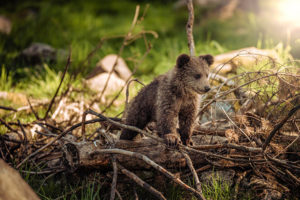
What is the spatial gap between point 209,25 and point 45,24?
214 inches

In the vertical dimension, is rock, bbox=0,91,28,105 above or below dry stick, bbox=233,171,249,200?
above

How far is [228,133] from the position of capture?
125 inches

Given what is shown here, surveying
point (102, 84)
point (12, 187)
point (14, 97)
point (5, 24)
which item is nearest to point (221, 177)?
point (12, 187)

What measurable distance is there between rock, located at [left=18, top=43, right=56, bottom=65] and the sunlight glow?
620 cm

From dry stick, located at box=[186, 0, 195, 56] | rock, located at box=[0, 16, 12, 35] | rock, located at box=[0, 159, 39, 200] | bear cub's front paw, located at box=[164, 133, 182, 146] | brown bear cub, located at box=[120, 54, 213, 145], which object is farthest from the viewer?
rock, located at box=[0, 16, 12, 35]

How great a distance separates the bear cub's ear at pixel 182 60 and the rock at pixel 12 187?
7.14 feet

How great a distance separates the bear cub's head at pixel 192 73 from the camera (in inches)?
135

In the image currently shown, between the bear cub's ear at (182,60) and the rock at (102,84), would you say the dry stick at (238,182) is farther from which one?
the rock at (102,84)

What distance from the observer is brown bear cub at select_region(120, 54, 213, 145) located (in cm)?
340

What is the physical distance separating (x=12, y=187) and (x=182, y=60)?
230cm

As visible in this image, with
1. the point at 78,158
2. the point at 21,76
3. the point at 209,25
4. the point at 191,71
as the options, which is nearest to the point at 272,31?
the point at 209,25

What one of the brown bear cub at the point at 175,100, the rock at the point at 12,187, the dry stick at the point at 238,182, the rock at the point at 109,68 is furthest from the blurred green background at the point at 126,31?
the rock at the point at 12,187

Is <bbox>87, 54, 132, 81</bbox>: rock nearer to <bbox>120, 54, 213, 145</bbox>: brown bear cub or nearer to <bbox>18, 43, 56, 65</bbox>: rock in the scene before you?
<bbox>18, 43, 56, 65</bbox>: rock

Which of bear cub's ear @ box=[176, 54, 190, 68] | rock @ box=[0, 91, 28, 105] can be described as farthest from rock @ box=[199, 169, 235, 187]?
rock @ box=[0, 91, 28, 105]
